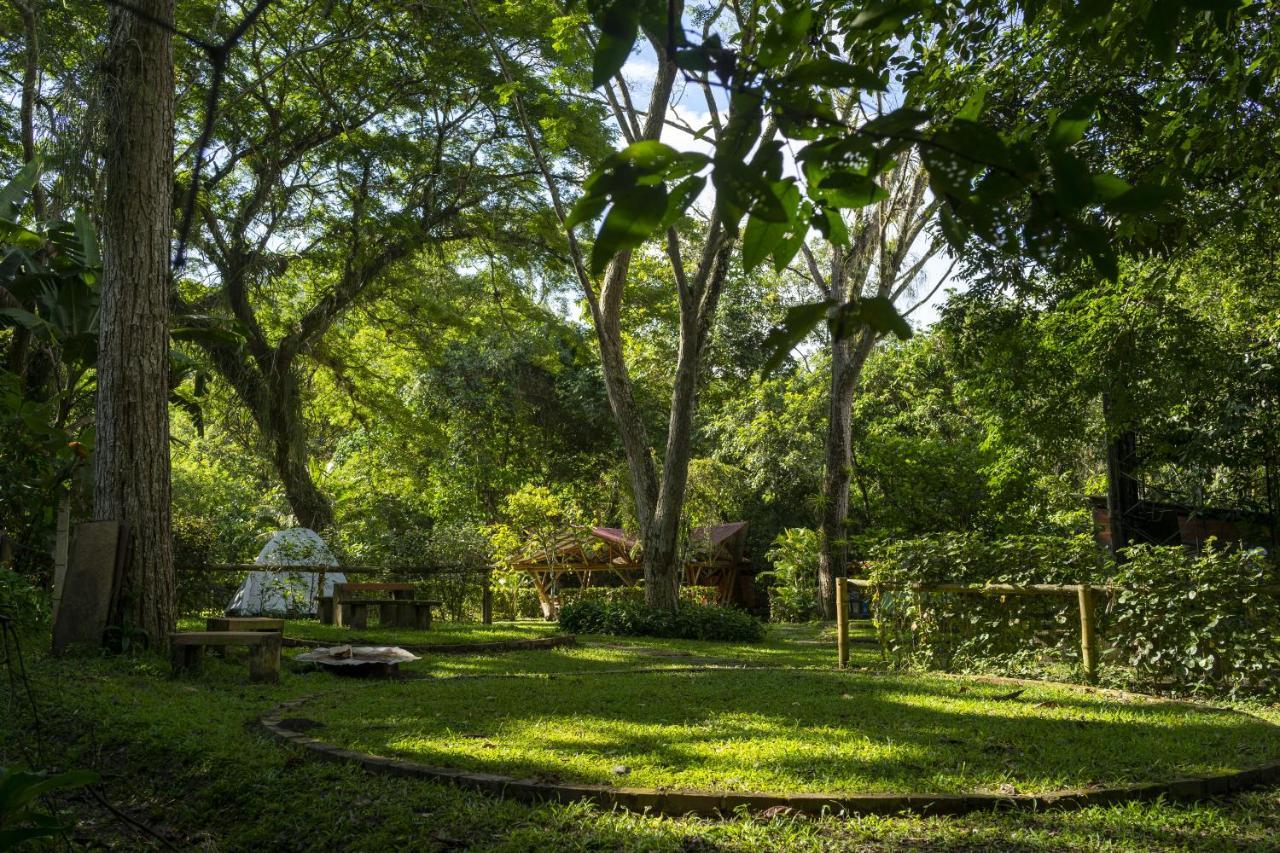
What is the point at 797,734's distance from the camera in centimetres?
594

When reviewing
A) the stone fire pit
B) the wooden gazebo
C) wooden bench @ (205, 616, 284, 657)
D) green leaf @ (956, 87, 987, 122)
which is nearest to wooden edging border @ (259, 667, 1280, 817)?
green leaf @ (956, 87, 987, 122)

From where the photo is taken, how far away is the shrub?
2434cm

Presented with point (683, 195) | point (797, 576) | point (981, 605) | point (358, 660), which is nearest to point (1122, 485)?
point (981, 605)

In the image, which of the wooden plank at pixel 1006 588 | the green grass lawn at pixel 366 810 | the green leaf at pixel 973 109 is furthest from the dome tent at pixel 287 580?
the green leaf at pixel 973 109

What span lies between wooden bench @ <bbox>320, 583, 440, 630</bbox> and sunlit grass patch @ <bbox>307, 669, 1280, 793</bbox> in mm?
6906

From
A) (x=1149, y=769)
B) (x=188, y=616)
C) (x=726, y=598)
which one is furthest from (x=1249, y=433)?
(x=726, y=598)

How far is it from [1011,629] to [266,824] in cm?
744

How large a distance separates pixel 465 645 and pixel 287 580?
5.75m

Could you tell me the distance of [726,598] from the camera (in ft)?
98.3

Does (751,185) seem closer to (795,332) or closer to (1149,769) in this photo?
(795,332)

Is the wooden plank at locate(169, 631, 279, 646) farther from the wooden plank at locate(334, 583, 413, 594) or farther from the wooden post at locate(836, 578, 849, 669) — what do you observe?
the wooden plank at locate(334, 583, 413, 594)

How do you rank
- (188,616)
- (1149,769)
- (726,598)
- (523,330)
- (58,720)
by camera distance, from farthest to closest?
(726,598) < (523,330) < (188,616) < (58,720) < (1149,769)

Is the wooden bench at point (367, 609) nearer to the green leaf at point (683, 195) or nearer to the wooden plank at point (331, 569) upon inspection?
the wooden plank at point (331, 569)

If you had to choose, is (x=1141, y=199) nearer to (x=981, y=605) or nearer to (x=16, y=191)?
(x=981, y=605)
